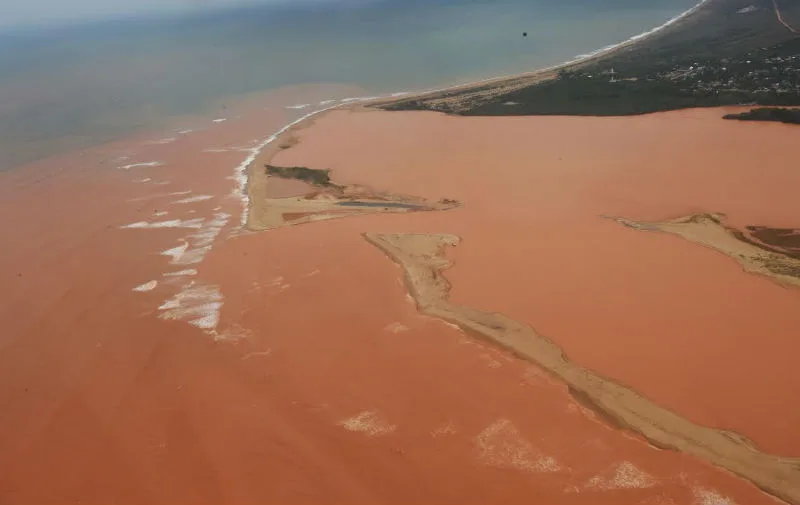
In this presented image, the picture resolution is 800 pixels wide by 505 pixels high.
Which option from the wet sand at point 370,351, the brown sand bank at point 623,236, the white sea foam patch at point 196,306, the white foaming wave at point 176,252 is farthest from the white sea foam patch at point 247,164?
the white sea foam patch at point 196,306

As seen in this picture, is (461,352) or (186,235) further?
(186,235)

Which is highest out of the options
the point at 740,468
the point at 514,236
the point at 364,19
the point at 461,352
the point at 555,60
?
the point at 364,19

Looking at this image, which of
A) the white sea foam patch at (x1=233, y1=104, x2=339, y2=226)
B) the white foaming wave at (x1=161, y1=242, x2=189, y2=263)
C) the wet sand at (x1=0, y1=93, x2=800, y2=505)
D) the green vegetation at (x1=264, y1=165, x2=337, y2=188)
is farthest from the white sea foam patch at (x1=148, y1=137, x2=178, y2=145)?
the white foaming wave at (x1=161, y1=242, x2=189, y2=263)

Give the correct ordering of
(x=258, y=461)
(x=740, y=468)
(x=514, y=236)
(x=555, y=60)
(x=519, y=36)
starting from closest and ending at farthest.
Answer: (x=740, y=468) → (x=258, y=461) → (x=514, y=236) → (x=555, y=60) → (x=519, y=36)

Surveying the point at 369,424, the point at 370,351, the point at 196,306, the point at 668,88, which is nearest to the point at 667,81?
the point at 668,88

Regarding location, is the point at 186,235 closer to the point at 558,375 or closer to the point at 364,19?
the point at 558,375

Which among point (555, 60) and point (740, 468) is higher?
point (555, 60)

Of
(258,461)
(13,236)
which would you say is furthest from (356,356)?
(13,236)
